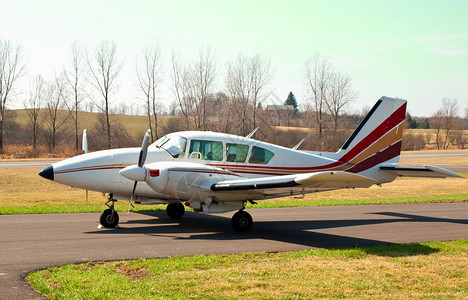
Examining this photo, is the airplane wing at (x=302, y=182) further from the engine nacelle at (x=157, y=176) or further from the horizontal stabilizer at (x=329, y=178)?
the engine nacelle at (x=157, y=176)

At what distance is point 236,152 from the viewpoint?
13.6 m

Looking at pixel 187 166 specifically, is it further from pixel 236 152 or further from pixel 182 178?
pixel 236 152

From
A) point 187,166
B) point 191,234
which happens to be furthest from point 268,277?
point 187,166

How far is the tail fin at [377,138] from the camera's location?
50.2 feet

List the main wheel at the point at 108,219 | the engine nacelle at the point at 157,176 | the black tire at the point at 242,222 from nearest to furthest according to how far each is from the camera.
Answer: the engine nacelle at the point at 157,176
the main wheel at the point at 108,219
the black tire at the point at 242,222

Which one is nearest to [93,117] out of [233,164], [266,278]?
[233,164]

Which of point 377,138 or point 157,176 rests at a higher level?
point 377,138

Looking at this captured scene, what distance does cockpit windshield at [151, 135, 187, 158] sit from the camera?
42.9 feet

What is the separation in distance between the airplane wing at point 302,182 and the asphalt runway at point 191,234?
4.63ft

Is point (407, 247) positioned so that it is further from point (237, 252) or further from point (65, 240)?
point (65, 240)

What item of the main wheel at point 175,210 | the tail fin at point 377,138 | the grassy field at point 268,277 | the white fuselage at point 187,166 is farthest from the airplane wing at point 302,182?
Answer: the main wheel at point 175,210

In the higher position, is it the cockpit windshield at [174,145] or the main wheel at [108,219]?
the cockpit windshield at [174,145]

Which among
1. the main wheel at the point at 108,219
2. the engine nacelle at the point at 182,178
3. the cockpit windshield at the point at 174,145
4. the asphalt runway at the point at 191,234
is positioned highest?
the cockpit windshield at the point at 174,145

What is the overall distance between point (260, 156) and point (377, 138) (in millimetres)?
4662
